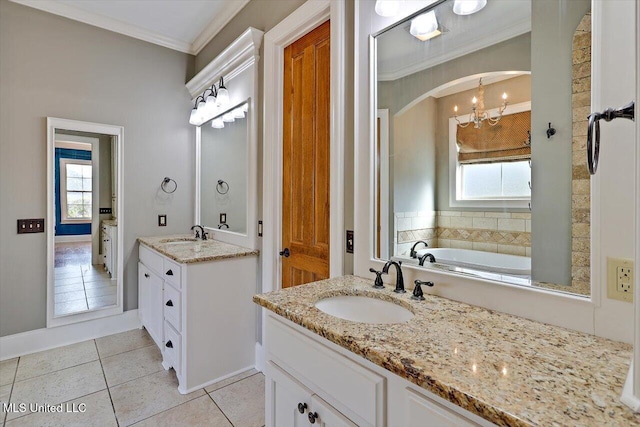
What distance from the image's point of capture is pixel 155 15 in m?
2.76

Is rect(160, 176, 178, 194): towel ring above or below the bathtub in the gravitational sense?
above

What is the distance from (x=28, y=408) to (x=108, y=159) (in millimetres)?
2035

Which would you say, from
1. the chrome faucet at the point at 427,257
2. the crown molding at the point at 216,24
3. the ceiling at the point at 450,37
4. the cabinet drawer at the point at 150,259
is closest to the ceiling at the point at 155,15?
the crown molding at the point at 216,24

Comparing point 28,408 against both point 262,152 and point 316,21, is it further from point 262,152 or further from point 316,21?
point 316,21

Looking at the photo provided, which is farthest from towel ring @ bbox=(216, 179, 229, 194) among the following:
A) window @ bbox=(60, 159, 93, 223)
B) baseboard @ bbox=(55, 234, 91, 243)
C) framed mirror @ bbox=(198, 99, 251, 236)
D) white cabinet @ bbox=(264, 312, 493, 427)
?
white cabinet @ bbox=(264, 312, 493, 427)

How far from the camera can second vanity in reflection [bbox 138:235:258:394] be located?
2.00 meters

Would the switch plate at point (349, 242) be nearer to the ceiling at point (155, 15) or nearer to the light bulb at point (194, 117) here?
the ceiling at point (155, 15)

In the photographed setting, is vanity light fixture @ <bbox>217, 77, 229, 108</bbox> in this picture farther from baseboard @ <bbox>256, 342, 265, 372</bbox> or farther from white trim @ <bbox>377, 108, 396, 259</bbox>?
baseboard @ <bbox>256, 342, 265, 372</bbox>

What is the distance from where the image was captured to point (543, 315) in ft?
3.14

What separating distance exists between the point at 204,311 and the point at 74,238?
66.4 inches

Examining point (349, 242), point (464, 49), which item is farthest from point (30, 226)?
point (464, 49)

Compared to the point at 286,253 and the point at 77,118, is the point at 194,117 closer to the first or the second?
the point at 77,118

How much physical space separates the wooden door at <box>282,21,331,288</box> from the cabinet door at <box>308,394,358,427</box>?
0.89 m

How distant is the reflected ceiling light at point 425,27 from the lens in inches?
51.4
